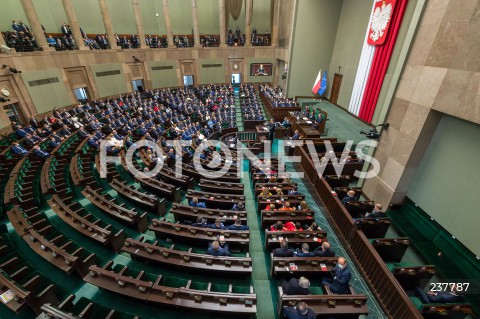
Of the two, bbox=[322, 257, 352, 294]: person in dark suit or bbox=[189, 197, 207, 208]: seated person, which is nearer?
bbox=[322, 257, 352, 294]: person in dark suit

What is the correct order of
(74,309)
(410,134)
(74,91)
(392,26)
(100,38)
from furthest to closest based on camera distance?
(100,38), (74,91), (392,26), (410,134), (74,309)

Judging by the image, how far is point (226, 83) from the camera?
77.3ft

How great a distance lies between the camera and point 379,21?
39.2 ft

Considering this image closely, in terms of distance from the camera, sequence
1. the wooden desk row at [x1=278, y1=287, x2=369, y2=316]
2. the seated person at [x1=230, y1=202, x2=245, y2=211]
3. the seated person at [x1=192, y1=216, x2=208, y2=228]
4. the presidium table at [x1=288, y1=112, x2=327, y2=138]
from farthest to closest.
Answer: the presidium table at [x1=288, y1=112, x2=327, y2=138] < the seated person at [x1=230, y1=202, x2=245, y2=211] < the seated person at [x1=192, y1=216, x2=208, y2=228] < the wooden desk row at [x1=278, y1=287, x2=369, y2=316]

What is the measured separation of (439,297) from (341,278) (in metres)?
2.26

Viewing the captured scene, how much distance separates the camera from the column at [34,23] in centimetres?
1292

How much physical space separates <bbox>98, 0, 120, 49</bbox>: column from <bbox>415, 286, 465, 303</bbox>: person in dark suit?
22157 mm

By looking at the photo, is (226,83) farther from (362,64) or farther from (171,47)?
(362,64)

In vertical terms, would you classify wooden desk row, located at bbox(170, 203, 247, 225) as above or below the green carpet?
above

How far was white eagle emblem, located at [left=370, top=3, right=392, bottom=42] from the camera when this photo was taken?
1117cm

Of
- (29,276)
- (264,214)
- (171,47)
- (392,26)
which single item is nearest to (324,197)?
(264,214)

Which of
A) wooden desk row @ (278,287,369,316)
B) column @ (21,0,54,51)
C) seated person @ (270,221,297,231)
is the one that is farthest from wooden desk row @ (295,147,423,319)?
column @ (21,0,54,51)

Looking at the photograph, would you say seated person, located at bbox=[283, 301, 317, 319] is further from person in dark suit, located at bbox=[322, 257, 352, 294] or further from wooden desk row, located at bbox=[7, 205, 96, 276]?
wooden desk row, located at bbox=[7, 205, 96, 276]

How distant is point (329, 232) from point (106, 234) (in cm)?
558
